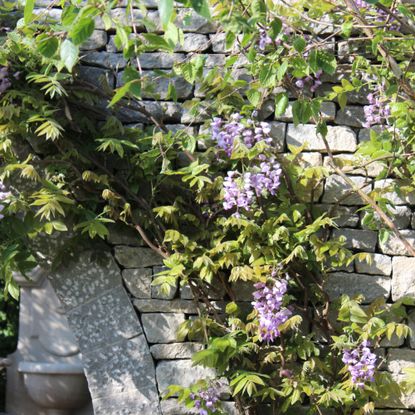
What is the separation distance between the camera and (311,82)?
11.4 ft

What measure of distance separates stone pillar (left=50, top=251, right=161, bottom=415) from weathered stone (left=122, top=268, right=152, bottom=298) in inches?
1.2

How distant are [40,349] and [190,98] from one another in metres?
2.77

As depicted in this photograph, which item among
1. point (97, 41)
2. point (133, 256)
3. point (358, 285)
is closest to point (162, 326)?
point (133, 256)

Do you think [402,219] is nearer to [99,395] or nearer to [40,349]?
[99,395]

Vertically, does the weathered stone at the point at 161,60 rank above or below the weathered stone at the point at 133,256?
above

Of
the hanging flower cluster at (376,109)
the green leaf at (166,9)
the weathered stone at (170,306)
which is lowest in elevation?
the weathered stone at (170,306)

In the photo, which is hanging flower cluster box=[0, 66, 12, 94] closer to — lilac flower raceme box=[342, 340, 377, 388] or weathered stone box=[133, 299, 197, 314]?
weathered stone box=[133, 299, 197, 314]

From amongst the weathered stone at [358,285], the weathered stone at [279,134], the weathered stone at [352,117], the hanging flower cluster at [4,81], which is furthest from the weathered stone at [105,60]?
the weathered stone at [358,285]

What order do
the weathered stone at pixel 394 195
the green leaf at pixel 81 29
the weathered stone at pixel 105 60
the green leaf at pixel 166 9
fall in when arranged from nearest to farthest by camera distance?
the green leaf at pixel 166 9
the green leaf at pixel 81 29
the weathered stone at pixel 394 195
the weathered stone at pixel 105 60

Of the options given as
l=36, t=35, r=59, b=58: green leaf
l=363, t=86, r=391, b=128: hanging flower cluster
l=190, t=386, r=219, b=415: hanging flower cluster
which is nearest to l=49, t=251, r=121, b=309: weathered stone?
l=190, t=386, r=219, b=415: hanging flower cluster

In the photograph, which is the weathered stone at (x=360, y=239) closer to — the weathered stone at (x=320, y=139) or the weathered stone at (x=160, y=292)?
the weathered stone at (x=320, y=139)

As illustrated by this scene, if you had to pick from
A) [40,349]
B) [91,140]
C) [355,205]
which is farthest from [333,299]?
[40,349]

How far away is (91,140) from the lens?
137 inches

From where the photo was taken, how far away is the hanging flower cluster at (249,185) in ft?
10.6
